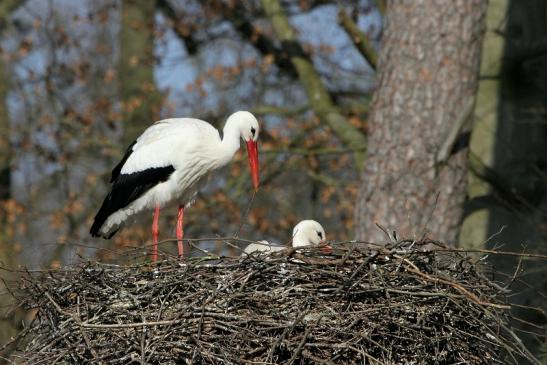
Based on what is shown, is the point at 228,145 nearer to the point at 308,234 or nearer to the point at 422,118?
the point at 308,234

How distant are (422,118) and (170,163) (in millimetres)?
2276

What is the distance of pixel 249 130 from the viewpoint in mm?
7918

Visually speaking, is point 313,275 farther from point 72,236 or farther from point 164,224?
point 72,236

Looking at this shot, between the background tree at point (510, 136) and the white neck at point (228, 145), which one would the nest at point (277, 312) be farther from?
the background tree at point (510, 136)

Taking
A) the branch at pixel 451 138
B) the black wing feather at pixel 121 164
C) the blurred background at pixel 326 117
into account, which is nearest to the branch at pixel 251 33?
the blurred background at pixel 326 117

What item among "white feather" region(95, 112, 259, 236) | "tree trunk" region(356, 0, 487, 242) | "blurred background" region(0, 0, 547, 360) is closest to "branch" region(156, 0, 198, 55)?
"blurred background" region(0, 0, 547, 360)

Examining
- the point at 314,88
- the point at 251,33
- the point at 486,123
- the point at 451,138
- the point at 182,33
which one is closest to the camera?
the point at 451,138

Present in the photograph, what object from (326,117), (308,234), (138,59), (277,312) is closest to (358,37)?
(326,117)

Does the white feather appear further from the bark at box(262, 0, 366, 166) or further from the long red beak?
the bark at box(262, 0, 366, 166)

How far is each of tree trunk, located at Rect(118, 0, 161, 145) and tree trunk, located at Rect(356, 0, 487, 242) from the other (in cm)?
520

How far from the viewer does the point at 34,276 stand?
19.5 ft

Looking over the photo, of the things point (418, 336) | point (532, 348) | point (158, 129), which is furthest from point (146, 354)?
point (532, 348)

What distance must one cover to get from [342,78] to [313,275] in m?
6.55

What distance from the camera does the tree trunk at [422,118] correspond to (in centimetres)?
883
